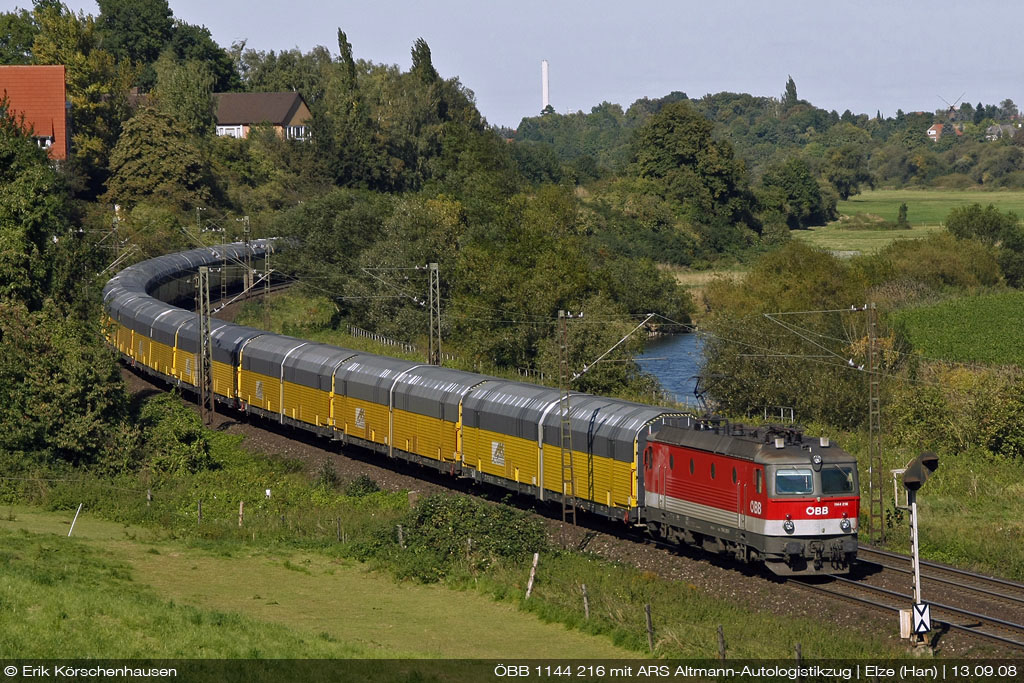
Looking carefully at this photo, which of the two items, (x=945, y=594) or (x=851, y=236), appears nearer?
(x=945, y=594)

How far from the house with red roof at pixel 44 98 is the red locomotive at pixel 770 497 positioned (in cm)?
9442

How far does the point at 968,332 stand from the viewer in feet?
270

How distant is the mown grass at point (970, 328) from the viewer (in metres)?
77.1

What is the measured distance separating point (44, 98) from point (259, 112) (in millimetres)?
56773

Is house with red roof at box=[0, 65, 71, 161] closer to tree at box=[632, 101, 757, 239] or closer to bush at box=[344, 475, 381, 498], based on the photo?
tree at box=[632, 101, 757, 239]

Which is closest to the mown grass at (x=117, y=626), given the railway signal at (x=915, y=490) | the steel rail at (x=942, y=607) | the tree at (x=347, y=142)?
the railway signal at (x=915, y=490)

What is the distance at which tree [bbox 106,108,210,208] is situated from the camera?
4488 inches

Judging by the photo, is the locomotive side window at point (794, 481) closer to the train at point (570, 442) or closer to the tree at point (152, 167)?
the train at point (570, 442)

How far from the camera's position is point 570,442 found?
36.4 m

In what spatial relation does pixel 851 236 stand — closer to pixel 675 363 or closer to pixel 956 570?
pixel 675 363

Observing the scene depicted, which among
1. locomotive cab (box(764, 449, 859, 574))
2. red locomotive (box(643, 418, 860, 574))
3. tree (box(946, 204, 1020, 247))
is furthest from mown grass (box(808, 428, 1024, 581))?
tree (box(946, 204, 1020, 247))

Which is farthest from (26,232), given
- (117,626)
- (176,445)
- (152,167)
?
(152,167)

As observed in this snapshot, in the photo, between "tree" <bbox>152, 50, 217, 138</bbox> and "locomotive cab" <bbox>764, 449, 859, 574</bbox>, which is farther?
"tree" <bbox>152, 50, 217, 138</bbox>

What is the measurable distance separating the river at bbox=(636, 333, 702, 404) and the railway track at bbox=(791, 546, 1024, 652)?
3749 cm
